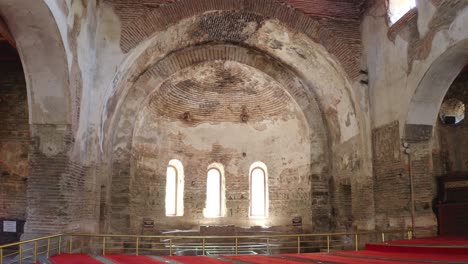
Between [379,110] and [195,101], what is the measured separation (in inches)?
291

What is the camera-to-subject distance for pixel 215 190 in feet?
58.5

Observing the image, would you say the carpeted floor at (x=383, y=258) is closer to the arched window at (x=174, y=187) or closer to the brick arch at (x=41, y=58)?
the brick arch at (x=41, y=58)

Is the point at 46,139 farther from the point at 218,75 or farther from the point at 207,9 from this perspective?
the point at 218,75

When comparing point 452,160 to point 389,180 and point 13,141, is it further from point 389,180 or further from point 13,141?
point 13,141

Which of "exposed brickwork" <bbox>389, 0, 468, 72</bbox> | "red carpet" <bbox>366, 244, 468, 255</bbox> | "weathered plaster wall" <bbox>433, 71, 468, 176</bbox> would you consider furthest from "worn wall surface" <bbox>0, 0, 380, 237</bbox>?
"red carpet" <bbox>366, 244, 468, 255</bbox>

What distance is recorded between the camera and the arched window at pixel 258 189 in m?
17.7

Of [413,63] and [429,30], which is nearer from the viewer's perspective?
[429,30]

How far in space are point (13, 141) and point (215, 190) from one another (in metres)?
7.84

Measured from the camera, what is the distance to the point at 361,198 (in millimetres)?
12141

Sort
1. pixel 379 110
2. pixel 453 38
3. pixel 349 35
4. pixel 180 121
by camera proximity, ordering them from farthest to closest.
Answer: pixel 180 121, pixel 349 35, pixel 379 110, pixel 453 38

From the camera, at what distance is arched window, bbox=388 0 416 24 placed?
1130 centimetres

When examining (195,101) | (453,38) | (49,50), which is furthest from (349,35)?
(49,50)

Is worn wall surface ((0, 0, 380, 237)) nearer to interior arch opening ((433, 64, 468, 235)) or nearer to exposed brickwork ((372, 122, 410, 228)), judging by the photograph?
exposed brickwork ((372, 122, 410, 228))

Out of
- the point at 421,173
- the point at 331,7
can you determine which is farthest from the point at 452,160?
the point at 331,7
